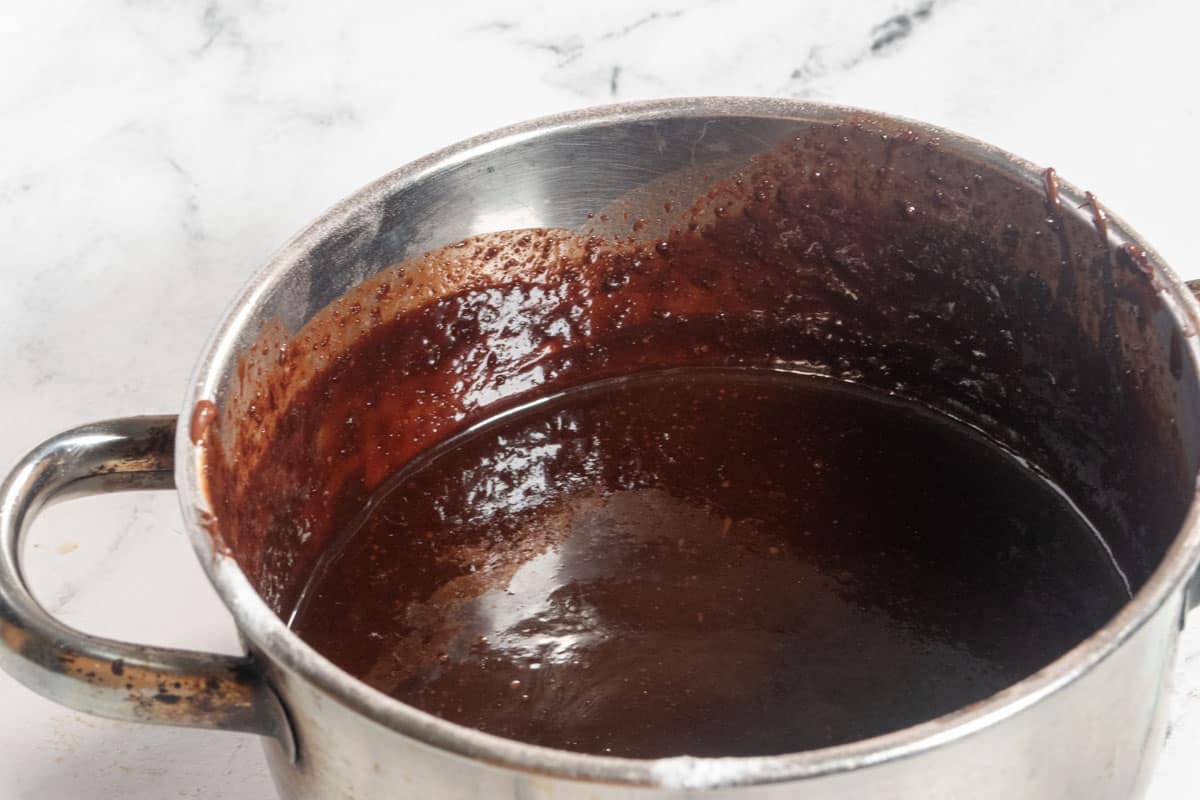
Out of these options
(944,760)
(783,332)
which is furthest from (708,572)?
(944,760)

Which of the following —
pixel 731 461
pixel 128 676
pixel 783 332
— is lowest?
pixel 128 676

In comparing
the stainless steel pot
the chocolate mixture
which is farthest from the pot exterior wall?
the chocolate mixture

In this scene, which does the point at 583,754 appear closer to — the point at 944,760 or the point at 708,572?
the point at 944,760

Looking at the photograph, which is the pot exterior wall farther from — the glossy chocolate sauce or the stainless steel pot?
the glossy chocolate sauce

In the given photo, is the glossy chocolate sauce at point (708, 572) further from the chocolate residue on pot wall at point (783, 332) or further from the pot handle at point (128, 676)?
the pot handle at point (128, 676)

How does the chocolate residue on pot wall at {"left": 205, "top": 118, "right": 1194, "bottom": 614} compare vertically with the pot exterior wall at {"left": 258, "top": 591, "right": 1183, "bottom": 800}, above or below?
above

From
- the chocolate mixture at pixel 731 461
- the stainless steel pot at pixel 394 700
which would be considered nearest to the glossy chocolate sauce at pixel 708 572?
the chocolate mixture at pixel 731 461
